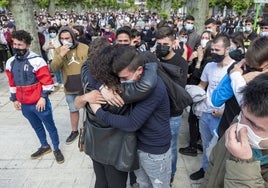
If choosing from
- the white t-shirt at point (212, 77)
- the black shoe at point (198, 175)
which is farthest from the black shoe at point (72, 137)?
the white t-shirt at point (212, 77)

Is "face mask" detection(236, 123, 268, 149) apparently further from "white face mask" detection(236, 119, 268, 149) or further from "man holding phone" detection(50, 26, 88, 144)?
"man holding phone" detection(50, 26, 88, 144)

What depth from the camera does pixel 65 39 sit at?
398cm

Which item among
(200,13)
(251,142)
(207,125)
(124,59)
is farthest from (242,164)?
(200,13)

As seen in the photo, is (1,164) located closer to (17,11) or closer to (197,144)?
(197,144)

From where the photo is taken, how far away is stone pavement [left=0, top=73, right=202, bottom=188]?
3.50 meters

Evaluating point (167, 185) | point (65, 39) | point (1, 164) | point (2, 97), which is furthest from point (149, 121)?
point (2, 97)

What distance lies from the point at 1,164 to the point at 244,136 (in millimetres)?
3593

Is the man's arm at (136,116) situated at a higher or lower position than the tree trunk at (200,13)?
lower

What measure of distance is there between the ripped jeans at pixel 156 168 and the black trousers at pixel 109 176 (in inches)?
7.6

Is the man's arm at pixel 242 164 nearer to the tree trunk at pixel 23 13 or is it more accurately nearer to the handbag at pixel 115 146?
the handbag at pixel 115 146

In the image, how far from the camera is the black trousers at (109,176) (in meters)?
2.27

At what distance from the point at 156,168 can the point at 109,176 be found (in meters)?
0.39

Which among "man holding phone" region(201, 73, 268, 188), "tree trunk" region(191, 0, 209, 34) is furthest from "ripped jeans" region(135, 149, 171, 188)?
"tree trunk" region(191, 0, 209, 34)

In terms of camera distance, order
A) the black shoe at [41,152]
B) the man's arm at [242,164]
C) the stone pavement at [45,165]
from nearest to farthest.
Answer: the man's arm at [242,164] → the stone pavement at [45,165] → the black shoe at [41,152]
